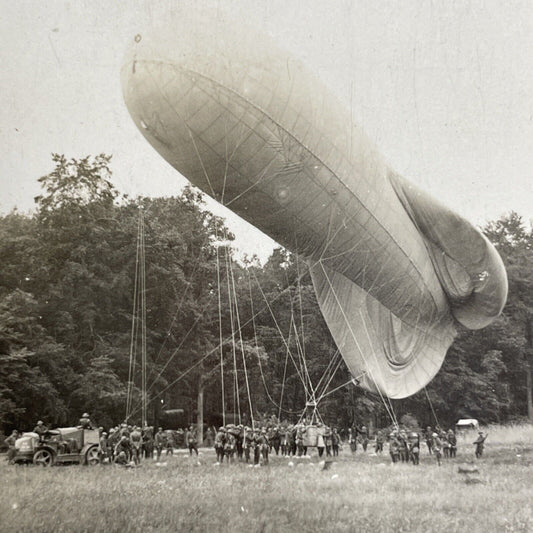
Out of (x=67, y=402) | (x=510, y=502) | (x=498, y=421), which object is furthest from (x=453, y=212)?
(x=498, y=421)

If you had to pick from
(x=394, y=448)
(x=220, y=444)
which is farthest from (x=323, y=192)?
(x=394, y=448)

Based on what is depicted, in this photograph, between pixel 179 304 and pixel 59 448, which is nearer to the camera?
pixel 59 448

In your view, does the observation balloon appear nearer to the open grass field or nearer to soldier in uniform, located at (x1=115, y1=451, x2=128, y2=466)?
the open grass field

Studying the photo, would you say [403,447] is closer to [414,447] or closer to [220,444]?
[414,447]

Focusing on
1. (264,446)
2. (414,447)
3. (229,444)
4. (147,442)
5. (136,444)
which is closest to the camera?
(136,444)

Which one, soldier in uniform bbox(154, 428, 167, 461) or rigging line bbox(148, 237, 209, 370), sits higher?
rigging line bbox(148, 237, 209, 370)

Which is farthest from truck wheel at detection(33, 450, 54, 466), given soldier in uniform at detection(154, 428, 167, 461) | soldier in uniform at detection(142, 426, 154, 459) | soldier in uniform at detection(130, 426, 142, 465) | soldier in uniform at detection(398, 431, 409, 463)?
soldier in uniform at detection(398, 431, 409, 463)

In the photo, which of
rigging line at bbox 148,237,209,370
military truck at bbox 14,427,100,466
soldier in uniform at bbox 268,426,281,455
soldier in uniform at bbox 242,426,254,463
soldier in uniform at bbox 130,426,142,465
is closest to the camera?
military truck at bbox 14,427,100,466
